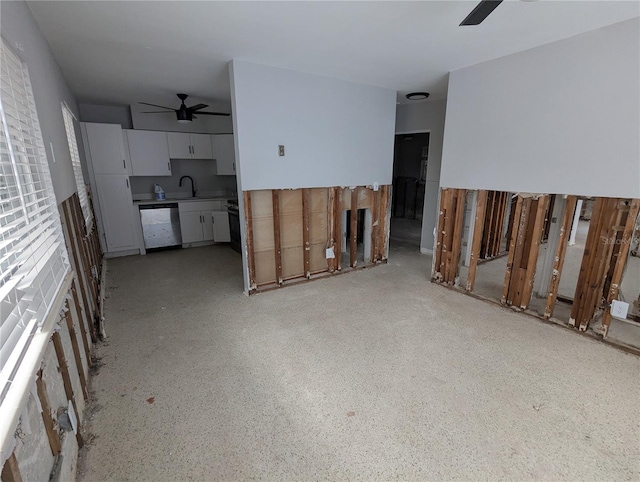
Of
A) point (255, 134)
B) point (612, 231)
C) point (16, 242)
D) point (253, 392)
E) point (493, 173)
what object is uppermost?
point (255, 134)

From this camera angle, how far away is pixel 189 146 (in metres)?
5.38

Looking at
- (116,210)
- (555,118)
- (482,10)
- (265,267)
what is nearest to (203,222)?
(116,210)

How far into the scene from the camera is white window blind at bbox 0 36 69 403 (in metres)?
1.04

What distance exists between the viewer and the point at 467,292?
11.2 feet

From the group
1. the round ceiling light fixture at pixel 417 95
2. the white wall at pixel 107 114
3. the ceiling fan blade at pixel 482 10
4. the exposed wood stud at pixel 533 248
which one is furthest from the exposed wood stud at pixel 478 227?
the white wall at pixel 107 114

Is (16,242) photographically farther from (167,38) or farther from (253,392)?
(167,38)

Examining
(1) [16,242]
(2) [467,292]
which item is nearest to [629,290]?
(2) [467,292]

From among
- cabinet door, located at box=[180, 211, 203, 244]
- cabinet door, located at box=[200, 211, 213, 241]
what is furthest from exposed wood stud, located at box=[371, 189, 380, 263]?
cabinet door, located at box=[180, 211, 203, 244]

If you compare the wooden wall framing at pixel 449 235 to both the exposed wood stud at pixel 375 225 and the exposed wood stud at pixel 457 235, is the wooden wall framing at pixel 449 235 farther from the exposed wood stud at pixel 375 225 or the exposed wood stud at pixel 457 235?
the exposed wood stud at pixel 375 225

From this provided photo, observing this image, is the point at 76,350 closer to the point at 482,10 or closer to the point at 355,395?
the point at 355,395

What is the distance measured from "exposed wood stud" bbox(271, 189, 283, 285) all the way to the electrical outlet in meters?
3.14

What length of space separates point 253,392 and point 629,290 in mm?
4092

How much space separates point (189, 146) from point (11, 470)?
532 centimetres

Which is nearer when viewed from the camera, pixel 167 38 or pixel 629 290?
pixel 167 38
